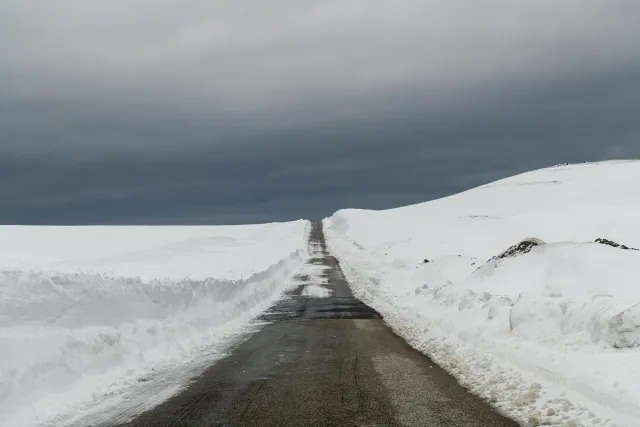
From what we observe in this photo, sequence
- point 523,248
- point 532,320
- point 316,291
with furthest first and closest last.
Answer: point 316,291, point 523,248, point 532,320

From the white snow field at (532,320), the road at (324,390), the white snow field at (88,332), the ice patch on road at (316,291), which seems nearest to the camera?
the road at (324,390)

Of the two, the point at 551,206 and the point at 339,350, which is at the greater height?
the point at 551,206

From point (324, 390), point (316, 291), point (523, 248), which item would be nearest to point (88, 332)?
point (324, 390)

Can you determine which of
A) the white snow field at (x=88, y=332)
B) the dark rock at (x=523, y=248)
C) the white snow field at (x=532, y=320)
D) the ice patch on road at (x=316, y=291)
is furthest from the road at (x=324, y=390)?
the ice patch on road at (x=316, y=291)

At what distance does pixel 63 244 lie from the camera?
51594 millimetres

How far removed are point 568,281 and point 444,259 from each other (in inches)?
434

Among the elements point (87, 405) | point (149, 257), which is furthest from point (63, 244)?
point (87, 405)

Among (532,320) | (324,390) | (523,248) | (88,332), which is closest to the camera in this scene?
(324,390)

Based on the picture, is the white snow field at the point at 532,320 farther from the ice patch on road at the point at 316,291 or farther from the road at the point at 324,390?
the ice patch on road at the point at 316,291

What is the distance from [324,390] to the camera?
8430 millimetres

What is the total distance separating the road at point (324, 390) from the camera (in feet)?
22.8

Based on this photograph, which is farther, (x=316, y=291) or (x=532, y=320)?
(x=316, y=291)

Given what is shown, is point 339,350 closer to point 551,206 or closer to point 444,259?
point 444,259

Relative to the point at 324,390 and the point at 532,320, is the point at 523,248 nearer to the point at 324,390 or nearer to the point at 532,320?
the point at 532,320
